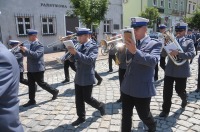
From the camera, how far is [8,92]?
168cm

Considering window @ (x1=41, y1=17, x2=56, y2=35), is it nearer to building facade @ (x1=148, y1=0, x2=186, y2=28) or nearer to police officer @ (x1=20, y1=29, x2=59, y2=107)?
police officer @ (x1=20, y1=29, x2=59, y2=107)

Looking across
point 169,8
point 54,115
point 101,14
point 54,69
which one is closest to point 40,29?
point 101,14

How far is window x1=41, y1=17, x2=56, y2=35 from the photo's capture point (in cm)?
1717

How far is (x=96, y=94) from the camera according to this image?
647 cm

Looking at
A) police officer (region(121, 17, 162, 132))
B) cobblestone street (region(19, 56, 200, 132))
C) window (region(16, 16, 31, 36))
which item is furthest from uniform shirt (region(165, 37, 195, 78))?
window (region(16, 16, 31, 36))

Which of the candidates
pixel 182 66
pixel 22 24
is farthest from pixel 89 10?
pixel 182 66

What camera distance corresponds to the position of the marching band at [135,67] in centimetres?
324

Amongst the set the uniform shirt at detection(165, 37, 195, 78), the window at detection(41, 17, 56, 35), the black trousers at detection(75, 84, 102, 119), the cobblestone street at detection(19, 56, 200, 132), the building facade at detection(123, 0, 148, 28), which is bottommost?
the cobblestone street at detection(19, 56, 200, 132)

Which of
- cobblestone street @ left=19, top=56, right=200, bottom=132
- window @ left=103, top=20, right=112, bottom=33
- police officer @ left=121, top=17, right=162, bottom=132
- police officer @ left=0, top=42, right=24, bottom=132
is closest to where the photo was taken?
police officer @ left=0, top=42, right=24, bottom=132

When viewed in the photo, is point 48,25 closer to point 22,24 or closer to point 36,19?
point 36,19

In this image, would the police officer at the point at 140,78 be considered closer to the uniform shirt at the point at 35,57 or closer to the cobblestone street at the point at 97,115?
the cobblestone street at the point at 97,115

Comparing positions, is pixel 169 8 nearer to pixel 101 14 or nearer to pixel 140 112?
pixel 101 14

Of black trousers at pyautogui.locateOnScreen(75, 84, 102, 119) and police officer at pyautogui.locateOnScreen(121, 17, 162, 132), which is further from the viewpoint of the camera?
black trousers at pyautogui.locateOnScreen(75, 84, 102, 119)

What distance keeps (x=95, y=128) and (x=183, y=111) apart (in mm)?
2061
